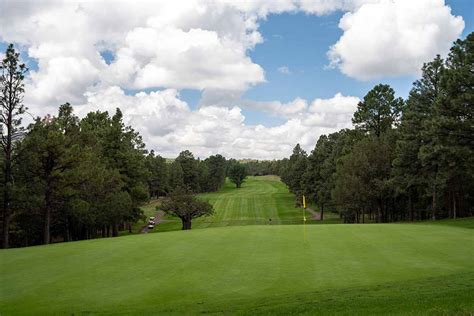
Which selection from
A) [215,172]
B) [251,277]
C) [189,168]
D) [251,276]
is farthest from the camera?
[215,172]

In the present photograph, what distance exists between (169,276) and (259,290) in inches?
147

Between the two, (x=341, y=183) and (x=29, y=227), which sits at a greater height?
(x=341, y=183)

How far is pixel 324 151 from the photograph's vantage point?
226 ft

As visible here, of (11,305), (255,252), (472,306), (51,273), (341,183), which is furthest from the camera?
(341,183)

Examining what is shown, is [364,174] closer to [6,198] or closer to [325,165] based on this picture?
[325,165]

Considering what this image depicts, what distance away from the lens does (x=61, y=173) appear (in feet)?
104

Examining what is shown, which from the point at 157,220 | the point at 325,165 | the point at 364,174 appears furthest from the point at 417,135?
the point at 157,220

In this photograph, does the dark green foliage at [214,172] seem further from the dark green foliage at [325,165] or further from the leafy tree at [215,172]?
the dark green foliage at [325,165]

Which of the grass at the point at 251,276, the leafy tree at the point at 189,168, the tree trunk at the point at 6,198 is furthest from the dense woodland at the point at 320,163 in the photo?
the leafy tree at the point at 189,168

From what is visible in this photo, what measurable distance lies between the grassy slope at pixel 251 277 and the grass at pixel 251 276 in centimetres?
3

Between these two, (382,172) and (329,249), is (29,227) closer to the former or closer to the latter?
(329,249)

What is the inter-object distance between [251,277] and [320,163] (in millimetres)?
56408

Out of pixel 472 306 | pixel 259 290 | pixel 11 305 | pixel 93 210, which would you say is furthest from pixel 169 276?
pixel 93 210

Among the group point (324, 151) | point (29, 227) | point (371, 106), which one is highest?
point (371, 106)
